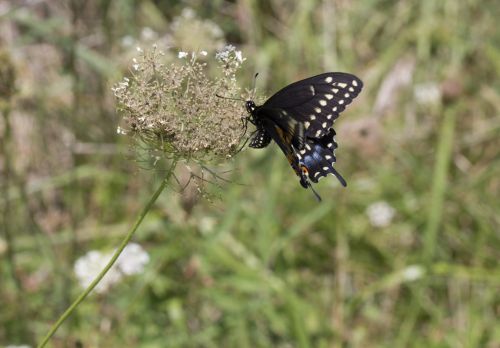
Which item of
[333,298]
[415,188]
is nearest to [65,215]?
[333,298]

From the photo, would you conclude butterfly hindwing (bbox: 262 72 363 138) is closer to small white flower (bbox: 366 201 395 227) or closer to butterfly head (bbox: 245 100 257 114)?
butterfly head (bbox: 245 100 257 114)

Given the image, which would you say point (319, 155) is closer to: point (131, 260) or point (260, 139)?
point (260, 139)

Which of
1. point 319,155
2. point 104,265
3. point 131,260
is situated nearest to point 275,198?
point 131,260

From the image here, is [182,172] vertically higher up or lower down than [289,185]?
higher up

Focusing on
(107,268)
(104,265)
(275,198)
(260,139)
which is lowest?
(107,268)

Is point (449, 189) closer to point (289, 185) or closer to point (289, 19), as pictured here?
point (289, 185)

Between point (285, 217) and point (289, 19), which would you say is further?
point (289, 19)

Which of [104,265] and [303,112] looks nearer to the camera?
[303,112]
